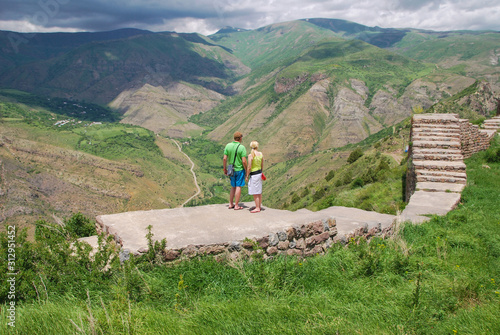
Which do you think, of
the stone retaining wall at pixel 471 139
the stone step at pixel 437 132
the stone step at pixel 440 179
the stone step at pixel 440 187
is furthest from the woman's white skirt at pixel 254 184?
the stone retaining wall at pixel 471 139

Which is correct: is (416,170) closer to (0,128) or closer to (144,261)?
(144,261)

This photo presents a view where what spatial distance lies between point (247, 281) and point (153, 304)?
1538 millimetres

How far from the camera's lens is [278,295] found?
520cm

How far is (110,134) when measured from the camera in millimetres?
149875

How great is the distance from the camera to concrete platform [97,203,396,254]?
6.47 meters

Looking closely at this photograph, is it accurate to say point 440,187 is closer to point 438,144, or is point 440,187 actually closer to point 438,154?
point 438,154

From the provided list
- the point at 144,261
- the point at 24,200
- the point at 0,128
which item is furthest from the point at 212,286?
the point at 0,128

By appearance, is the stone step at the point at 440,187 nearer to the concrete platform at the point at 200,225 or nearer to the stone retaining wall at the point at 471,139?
the concrete platform at the point at 200,225

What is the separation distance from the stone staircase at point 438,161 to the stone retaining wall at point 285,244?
363 centimetres

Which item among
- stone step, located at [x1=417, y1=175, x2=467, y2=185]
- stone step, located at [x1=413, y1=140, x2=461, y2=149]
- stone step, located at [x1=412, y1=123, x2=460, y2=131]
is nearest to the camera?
stone step, located at [x1=417, y1=175, x2=467, y2=185]

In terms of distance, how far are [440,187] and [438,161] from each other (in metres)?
2.11

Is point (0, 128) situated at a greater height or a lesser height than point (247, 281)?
greater

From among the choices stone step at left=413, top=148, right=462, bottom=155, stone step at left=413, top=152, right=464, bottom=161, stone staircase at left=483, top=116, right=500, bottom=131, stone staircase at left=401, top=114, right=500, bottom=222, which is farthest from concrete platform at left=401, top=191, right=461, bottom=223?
stone staircase at left=483, top=116, right=500, bottom=131

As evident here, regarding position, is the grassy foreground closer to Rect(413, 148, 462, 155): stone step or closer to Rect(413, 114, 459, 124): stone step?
Rect(413, 148, 462, 155): stone step
